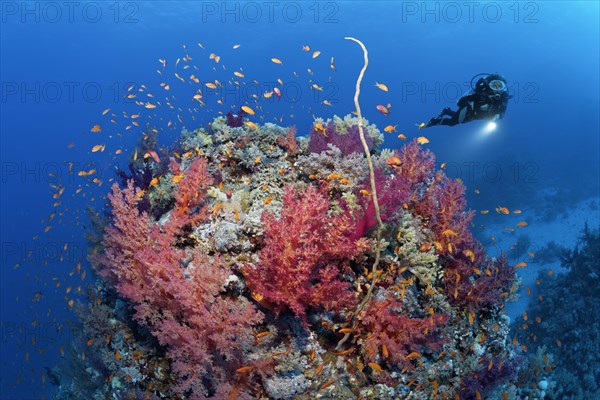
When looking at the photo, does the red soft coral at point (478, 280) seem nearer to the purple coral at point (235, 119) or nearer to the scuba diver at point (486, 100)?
the scuba diver at point (486, 100)

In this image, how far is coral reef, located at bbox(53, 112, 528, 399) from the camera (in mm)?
3930

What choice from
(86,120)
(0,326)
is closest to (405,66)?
(86,120)

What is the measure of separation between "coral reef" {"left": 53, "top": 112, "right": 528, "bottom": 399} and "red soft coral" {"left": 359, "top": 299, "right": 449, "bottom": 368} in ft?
0.06

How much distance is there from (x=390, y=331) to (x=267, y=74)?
94.3 m

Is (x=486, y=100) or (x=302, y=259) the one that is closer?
(x=302, y=259)

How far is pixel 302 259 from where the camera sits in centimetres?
398

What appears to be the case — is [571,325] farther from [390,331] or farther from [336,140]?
[336,140]

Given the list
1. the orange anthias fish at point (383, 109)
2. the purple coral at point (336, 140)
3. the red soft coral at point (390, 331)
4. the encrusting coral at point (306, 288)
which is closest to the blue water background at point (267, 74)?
the purple coral at point (336, 140)

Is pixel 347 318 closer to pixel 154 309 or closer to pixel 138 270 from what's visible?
pixel 154 309

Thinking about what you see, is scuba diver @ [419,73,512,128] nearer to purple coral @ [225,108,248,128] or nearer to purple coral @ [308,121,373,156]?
purple coral @ [308,121,373,156]

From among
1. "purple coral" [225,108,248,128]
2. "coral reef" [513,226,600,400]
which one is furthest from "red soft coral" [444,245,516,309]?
"purple coral" [225,108,248,128]

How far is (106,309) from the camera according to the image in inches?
204

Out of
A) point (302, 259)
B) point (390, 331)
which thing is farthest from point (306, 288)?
point (390, 331)

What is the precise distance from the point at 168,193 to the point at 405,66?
93.1 m
